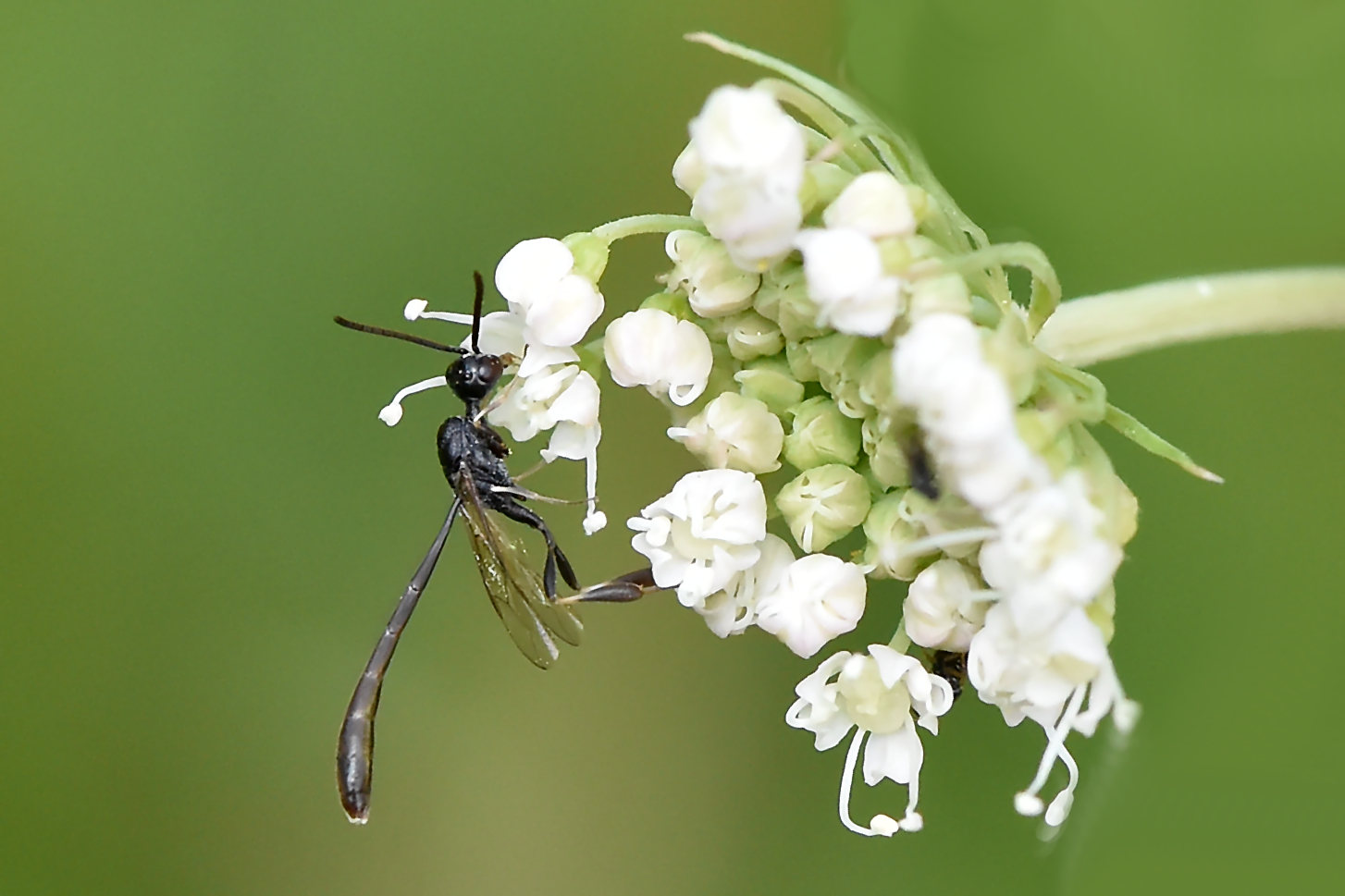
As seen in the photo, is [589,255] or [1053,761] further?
[589,255]

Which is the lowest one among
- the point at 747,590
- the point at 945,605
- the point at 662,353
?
the point at 747,590

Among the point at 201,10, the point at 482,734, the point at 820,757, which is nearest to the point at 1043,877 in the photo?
the point at 820,757

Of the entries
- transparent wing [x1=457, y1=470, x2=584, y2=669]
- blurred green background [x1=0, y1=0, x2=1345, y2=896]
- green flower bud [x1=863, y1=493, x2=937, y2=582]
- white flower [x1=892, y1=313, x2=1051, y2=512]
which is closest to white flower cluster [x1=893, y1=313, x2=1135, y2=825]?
white flower [x1=892, y1=313, x2=1051, y2=512]

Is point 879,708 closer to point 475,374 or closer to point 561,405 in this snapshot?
point 561,405

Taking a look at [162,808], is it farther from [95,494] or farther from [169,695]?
[95,494]

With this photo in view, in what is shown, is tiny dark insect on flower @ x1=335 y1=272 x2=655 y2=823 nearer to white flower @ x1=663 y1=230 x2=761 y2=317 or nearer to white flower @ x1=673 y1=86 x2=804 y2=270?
white flower @ x1=663 y1=230 x2=761 y2=317

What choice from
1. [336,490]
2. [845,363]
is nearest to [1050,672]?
[845,363]
